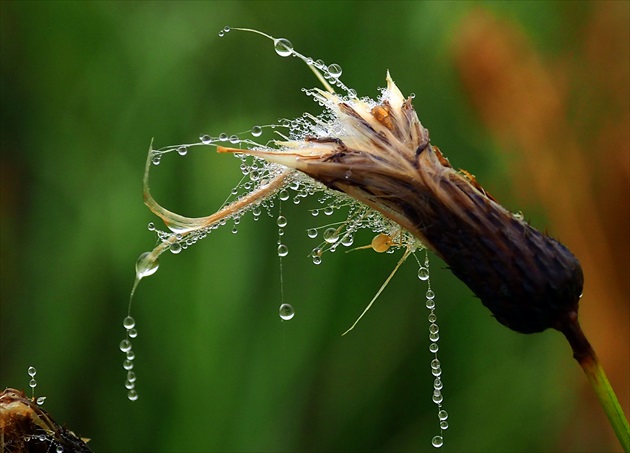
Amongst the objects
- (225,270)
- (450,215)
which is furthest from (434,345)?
(225,270)

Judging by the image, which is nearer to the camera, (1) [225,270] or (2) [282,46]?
(2) [282,46]

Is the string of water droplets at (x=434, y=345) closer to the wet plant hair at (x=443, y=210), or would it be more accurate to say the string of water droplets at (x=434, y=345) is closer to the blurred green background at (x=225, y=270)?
the wet plant hair at (x=443, y=210)

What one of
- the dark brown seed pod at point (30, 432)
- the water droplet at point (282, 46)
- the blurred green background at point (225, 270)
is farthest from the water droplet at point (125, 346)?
the blurred green background at point (225, 270)

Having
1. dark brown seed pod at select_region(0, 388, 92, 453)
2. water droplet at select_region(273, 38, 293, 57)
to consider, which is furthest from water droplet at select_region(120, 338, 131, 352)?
water droplet at select_region(273, 38, 293, 57)

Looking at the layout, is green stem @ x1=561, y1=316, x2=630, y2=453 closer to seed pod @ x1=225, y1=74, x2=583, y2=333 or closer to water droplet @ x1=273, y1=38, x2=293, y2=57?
seed pod @ x1=225, y1=74, x2=583, y2=333

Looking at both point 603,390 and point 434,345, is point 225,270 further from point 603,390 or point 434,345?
point 603,390

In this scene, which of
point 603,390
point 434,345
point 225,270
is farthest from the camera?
point 225,270
